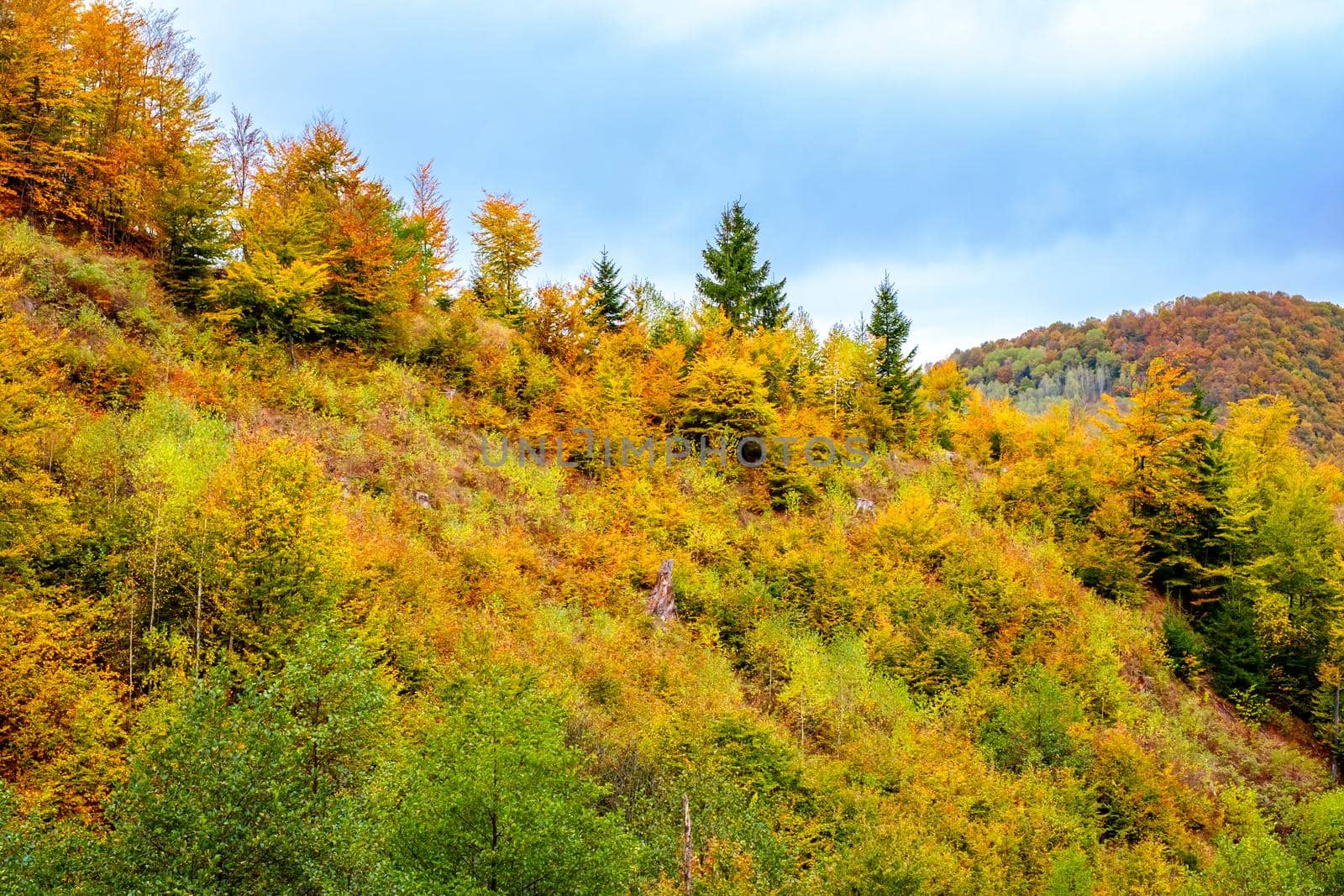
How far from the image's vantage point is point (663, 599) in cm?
2456

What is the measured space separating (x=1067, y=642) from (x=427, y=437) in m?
25.5

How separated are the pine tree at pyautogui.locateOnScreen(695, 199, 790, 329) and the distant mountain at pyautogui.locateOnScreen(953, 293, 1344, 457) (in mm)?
35816

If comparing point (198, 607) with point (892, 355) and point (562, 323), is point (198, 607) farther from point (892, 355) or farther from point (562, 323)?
point (892, 355)

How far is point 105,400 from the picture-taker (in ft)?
66.1

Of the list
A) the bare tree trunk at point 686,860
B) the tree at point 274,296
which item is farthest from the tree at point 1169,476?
the tree at point 274,296

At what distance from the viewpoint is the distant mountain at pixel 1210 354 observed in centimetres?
7819

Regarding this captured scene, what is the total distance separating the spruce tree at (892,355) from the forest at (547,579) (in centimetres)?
24

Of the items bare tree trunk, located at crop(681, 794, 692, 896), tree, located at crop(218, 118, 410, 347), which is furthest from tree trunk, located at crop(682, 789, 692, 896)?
tree, located at crop(218, 118, 410, 347)

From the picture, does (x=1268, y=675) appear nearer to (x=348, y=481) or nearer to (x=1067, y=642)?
(x=1067, y=642)

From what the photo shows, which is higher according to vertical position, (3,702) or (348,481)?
(348,481)

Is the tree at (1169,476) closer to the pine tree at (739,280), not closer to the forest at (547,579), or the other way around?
the forest at (547,579)

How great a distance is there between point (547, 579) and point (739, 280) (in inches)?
1009

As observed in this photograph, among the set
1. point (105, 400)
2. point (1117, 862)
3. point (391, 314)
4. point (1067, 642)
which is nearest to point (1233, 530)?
point (1067, 642)

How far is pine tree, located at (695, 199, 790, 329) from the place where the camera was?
4297 cm
